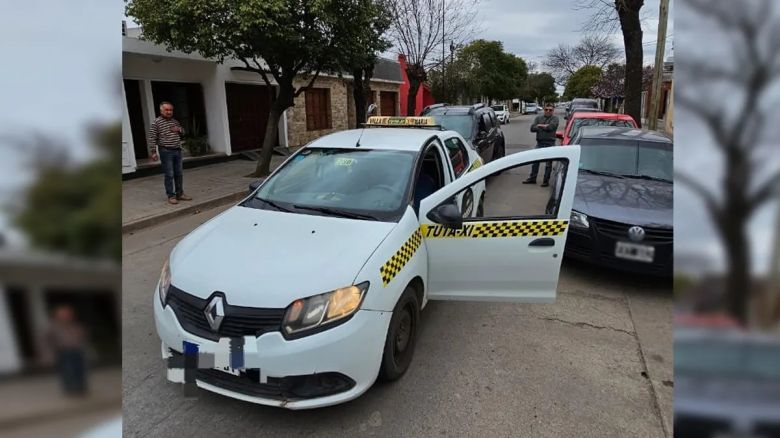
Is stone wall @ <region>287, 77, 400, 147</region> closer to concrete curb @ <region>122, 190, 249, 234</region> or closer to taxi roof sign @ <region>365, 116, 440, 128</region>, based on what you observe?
concrete curb @ <region>122, 190, 249, 234</region>

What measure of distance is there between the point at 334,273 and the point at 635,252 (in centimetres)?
298

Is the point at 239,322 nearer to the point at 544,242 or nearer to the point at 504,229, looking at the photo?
the point at 504,229

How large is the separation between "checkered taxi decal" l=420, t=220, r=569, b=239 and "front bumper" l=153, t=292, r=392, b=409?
0.89 meters

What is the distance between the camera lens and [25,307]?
0.57 metres

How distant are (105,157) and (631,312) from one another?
422cm

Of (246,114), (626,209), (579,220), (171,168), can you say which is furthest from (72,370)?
(246,114)

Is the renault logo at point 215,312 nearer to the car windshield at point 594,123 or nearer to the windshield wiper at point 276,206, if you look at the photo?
the windshield wiper at point 276,206

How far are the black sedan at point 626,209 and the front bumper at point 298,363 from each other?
2.00 m

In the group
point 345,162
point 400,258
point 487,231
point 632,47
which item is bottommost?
point 400,258

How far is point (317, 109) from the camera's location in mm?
17797

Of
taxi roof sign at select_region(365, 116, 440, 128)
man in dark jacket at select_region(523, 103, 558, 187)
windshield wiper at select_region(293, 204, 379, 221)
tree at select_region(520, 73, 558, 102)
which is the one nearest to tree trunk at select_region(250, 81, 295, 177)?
taxi roof sign at select_region(365, 116, 440, 128)

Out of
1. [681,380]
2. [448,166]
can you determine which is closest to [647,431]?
[681,380]

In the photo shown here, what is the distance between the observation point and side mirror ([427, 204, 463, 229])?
10.2 ft

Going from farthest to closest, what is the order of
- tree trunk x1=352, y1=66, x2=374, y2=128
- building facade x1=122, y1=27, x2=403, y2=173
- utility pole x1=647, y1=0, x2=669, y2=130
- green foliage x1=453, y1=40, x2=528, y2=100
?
1. green foliage x1=453, y1=40, x2=528, y2=100
2. tree trunk x1=352, y1=66, x2=374, y2=128
3. utility pole x1=647, y1=0, x2=669, y2=130
4. building facade x1=122, y1=27, x2=403, y2=173
